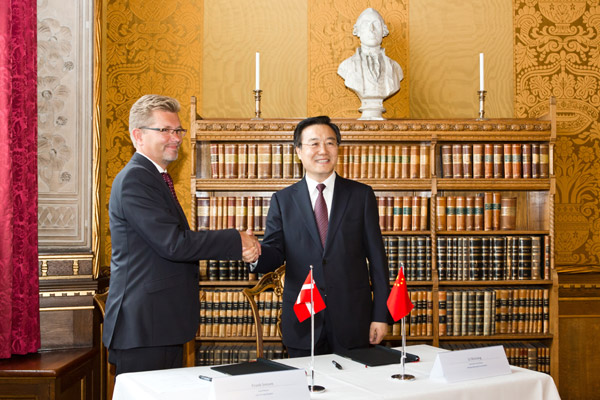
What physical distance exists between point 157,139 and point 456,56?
9.89ft

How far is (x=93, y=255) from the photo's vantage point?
11.7 feet

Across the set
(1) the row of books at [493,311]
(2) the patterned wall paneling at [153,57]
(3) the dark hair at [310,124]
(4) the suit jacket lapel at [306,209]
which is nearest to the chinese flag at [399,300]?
(4) the suit jacket lapel at [306,209]

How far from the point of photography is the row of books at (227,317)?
405cm

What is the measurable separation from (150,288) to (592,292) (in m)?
3.56

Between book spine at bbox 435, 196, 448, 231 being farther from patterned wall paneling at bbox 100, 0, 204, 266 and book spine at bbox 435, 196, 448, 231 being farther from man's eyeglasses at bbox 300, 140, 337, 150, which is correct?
patterned wall paneling at bbox 100, 0, 204, 266

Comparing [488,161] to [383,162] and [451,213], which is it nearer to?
[451,213]

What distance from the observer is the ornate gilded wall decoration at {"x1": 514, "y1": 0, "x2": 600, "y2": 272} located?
4527 mm

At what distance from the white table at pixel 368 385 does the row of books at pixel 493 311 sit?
6.55 ft

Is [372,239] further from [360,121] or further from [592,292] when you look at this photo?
[592,292]

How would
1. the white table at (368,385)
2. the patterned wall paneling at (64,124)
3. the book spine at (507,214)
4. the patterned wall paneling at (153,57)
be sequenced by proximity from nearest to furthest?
1. the white table at (368,385)
2. the patterned wall paneling at (64,124)
3. the book spine at (507,214)
4. the patterned wall paneling at (153,57)

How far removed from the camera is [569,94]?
4.55 meters

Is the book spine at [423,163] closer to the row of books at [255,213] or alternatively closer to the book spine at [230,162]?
the row of books at [255,213]

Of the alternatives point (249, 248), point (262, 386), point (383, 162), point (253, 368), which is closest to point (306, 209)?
point (249, 248)

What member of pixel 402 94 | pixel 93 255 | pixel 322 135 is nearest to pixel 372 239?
pixel 322 135
